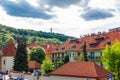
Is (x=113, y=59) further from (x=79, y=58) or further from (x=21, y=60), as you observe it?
(x=21, y=60)

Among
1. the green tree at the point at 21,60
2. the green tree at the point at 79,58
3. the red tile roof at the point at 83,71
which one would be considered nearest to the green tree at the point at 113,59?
the red tile roof at the point at 83,71

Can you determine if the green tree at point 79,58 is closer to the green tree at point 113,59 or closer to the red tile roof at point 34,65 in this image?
the red tile roof at point 34,65

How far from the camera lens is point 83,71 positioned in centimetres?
4362

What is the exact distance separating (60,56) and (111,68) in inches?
1388

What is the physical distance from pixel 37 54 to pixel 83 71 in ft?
129

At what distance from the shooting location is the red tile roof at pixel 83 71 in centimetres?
4231

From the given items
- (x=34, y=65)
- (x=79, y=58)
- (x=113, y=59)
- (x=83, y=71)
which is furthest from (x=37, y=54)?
(x=83, y=71)

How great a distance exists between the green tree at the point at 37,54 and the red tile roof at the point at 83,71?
3474cm

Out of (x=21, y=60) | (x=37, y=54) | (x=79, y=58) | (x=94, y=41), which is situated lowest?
(x=21, y=60)

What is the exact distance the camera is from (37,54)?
268ft

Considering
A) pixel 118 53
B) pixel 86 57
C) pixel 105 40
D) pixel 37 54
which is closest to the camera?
pixel 118 53

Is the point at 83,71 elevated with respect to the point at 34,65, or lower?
elevated

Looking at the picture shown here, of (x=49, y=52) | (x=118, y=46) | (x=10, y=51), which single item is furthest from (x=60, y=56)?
(x=118, y=46)

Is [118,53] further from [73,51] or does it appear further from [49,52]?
[49,52]
